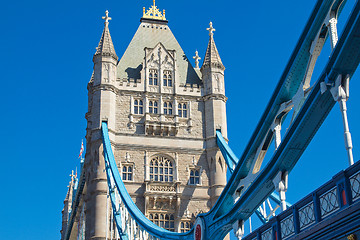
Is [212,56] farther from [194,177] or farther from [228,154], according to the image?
[194,177]

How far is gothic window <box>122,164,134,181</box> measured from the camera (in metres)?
37.7

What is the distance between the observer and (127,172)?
37.7 metres

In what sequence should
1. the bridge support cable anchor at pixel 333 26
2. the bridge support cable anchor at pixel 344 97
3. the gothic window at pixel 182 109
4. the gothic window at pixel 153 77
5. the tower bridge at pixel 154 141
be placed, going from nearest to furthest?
the bridge support cable anchor at pixel 344 97 < the bridge support cable anchor at pixel 333 26 < the tower bridge at pixel 154 141 < the gothic window at pixel 182 109 < the gothic window at pixel 153 77

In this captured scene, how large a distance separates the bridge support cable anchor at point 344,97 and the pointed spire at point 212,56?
2679 cm

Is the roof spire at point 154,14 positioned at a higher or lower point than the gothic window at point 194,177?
higher

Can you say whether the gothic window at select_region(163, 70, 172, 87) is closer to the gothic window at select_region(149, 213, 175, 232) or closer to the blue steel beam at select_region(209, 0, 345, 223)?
the gothic window at select_region(149, 213, 175, 232)

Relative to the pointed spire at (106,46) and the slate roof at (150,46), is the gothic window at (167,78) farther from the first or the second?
the pointed spire at (106,46)

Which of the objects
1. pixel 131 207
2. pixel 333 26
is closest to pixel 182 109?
pixel 131 207

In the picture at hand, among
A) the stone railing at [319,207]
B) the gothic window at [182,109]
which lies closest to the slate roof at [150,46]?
the gothic window at [182,109]

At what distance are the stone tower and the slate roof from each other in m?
0.07

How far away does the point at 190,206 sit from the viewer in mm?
37500

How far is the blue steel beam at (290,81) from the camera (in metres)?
16.2

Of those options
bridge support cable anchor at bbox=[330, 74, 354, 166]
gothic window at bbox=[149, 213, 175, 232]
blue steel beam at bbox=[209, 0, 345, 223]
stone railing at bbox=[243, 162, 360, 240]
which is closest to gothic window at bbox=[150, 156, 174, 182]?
gothic window at bbox=[149, 213, 175, 232]

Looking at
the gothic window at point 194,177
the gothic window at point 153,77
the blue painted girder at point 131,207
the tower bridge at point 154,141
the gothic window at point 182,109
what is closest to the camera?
the blue painted girder at point 131,207
